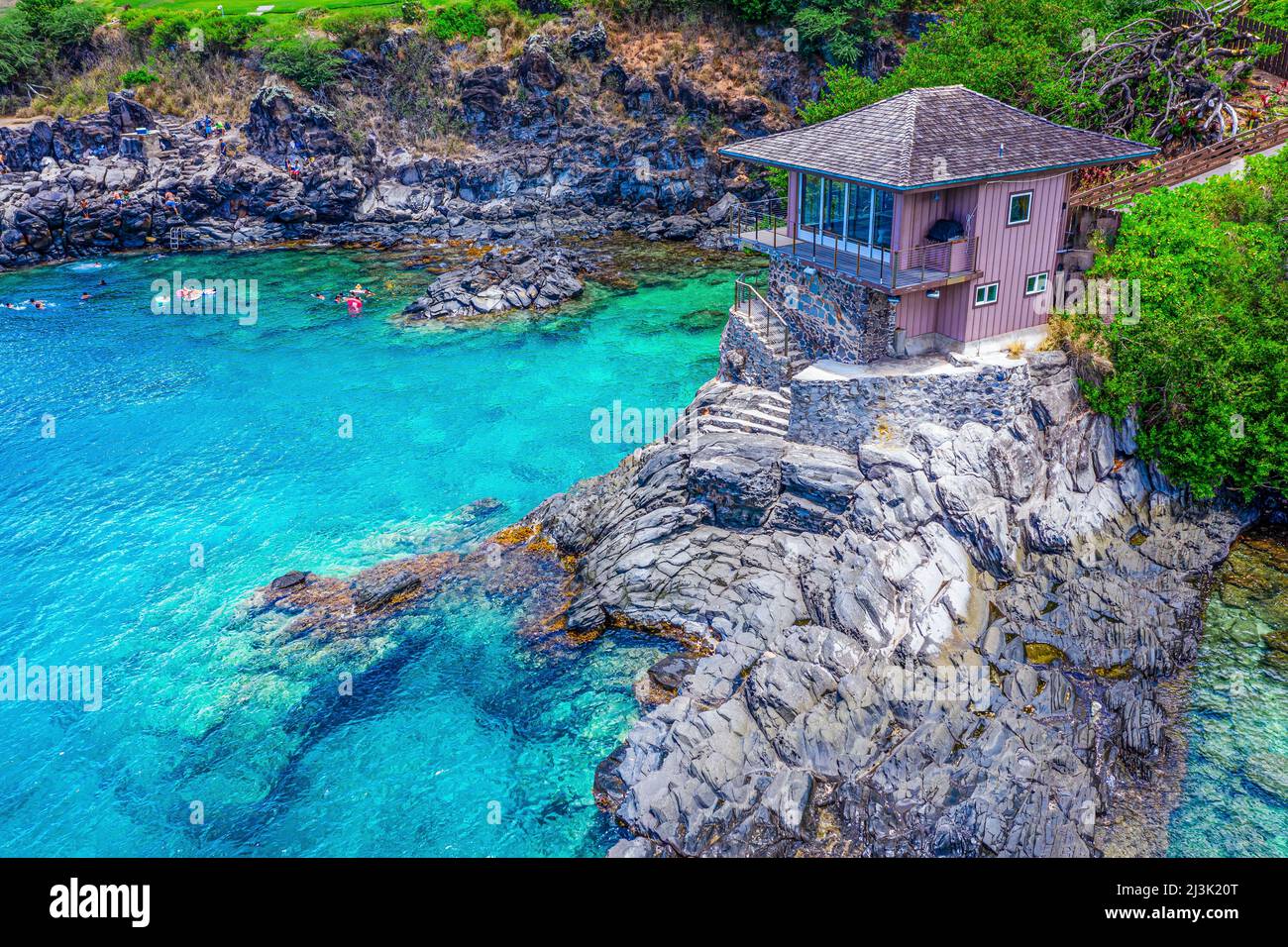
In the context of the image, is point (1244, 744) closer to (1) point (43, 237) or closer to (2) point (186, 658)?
(2) point (186, 658)

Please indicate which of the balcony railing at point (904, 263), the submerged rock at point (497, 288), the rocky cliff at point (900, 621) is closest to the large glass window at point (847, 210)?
the balcony railing at point (904, 263)

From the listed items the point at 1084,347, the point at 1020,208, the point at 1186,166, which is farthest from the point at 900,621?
the point at 1186,166

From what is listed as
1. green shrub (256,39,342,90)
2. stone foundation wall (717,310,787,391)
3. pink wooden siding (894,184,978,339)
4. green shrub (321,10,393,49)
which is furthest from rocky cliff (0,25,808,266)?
pink wooden siding (894,184,978,339)

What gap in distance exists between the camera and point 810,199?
1297 inches

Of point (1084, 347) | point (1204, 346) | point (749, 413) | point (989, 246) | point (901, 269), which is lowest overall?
point (749, 413)

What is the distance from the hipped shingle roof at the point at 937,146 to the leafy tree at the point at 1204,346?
3.51 m

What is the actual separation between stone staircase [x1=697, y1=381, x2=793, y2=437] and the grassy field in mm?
66710

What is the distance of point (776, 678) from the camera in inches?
965

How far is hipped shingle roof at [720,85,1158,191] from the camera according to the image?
2822 cm

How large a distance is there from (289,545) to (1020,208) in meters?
29.8

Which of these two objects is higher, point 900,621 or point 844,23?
point 844,23

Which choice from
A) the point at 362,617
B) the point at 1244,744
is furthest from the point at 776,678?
the point at 362,617

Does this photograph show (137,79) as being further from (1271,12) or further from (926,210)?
(1271,12)

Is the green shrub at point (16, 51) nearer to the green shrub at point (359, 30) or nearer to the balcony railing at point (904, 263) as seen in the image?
the green shrub at point (359, 30)
